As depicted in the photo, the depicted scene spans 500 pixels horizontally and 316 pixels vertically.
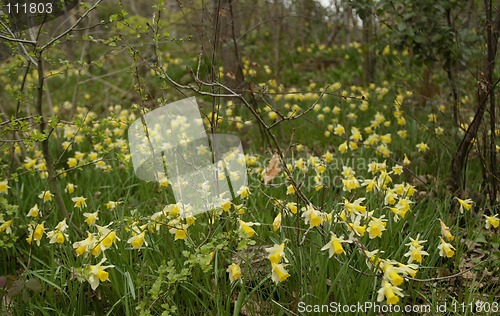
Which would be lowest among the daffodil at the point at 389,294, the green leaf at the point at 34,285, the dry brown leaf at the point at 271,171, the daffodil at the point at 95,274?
the green leaf at the point at 34,285

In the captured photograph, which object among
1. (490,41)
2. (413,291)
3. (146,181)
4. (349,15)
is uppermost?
(349,15)

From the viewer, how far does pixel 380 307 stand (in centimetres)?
203

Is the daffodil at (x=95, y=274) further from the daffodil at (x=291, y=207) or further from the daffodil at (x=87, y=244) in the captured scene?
the daffodil at (x=291, y=207)


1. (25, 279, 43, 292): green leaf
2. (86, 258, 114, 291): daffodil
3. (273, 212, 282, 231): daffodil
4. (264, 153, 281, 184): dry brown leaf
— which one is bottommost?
(25, 279, 43, 292): green leaf

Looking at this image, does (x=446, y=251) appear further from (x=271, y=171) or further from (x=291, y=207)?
(x=271, y=171)

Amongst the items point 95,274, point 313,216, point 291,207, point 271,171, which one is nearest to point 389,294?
point 313,216

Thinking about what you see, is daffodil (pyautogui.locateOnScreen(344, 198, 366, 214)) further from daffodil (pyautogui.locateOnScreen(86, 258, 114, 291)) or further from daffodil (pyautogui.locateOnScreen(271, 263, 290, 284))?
daffodil (pyautogui.locateOnScreen(86, 258, 114, 291))

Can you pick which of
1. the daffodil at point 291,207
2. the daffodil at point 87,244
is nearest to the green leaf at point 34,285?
the daffodil at point 87,244

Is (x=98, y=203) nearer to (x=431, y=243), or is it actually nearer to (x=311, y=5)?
(x=431, y=243)

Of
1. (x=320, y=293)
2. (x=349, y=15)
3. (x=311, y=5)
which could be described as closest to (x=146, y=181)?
(x=320, y=293)

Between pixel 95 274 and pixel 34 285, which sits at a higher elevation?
pixel 95 274

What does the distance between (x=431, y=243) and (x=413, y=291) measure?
37cm

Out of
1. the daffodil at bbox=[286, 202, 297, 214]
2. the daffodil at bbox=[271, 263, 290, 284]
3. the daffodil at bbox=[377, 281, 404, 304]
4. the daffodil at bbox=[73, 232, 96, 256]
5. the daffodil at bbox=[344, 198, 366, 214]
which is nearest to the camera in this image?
the daffodil at bbox=[377, 281, 404, 304]

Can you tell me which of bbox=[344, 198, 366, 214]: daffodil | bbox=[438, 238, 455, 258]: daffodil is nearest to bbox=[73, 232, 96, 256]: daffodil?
bbox=[344, 198, 366, 214]: daffodil
